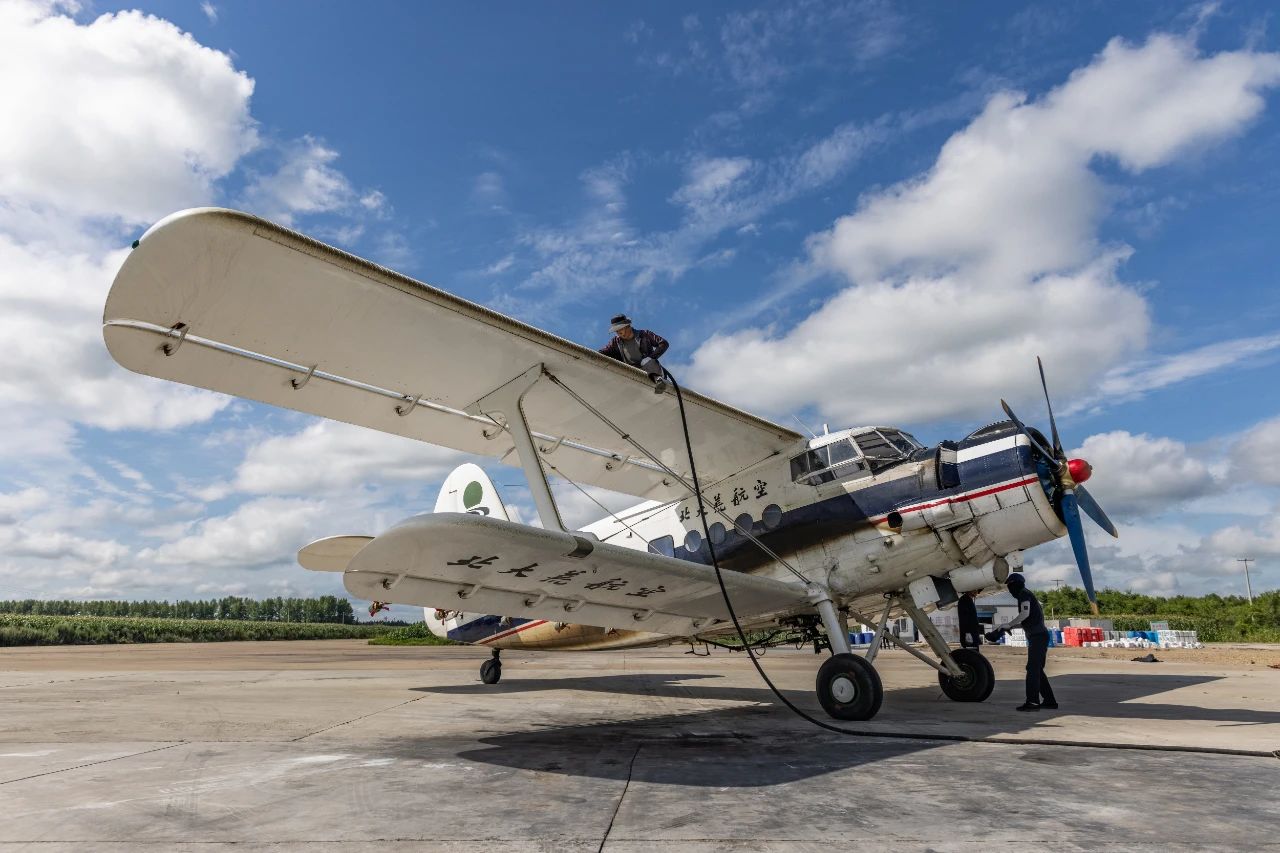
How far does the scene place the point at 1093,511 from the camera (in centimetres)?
966

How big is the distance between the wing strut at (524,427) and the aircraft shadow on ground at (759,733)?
2.22 m

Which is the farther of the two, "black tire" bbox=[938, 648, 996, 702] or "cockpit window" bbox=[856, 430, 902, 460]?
"black tire" bbox=[938, 648, 996, 702]

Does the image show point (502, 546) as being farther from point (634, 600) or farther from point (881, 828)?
point (881, 828)

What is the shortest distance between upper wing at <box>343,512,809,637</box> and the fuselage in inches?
32.5

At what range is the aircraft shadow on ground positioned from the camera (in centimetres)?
530

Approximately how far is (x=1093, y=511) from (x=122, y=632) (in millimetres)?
62082

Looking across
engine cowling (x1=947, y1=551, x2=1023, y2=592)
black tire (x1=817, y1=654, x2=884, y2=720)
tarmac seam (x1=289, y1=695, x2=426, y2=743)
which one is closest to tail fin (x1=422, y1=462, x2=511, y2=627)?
tarmac seam (x1=289, y1=695, x2=426, y2=743)

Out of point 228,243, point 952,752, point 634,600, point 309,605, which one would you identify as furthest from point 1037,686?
point 309,605

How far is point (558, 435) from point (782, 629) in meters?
4.33

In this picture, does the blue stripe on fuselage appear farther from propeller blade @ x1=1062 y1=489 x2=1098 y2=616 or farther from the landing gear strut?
the landing gear strut

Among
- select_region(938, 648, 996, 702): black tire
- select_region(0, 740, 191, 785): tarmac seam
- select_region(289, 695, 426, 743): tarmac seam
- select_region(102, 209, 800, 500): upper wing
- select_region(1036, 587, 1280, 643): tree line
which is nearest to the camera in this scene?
select_region(0, 740, 191, 785): tarmac seam

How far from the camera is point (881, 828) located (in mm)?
3566

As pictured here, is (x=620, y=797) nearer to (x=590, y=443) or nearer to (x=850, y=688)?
(x=850, y=688)

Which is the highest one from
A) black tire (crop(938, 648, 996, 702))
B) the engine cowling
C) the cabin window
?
the cabin window
